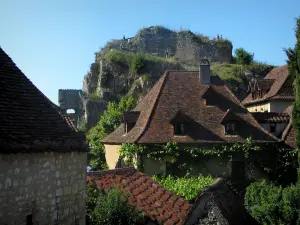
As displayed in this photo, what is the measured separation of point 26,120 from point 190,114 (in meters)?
17.9

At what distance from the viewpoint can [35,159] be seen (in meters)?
7.00

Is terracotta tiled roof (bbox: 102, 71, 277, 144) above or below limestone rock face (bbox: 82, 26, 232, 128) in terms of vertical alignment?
below

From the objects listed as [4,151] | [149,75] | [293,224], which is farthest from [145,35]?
[4,151]

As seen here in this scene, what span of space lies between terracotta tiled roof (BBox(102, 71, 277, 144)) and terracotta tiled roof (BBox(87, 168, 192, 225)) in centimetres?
885

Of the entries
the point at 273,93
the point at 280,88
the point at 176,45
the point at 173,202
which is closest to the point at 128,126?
the point at 173,202

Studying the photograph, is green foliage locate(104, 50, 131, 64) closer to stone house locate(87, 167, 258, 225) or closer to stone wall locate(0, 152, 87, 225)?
stone house locate(87, 167, 258, 225)

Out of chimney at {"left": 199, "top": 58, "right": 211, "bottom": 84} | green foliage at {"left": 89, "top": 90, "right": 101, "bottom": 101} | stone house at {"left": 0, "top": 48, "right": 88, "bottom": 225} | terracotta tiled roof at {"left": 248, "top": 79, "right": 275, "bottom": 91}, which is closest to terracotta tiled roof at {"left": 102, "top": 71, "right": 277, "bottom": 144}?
chimney at {"left": 199, "top": 58, "right": 211, "bottom": 84}

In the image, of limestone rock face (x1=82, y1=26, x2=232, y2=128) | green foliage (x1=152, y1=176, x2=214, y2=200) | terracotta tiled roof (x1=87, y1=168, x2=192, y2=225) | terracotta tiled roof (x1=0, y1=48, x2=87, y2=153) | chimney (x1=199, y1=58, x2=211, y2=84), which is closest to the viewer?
terracotta tiled roof (x1=0, y1=48, x2=87, y2=153)

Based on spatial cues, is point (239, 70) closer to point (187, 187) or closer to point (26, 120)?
point (187, 187)

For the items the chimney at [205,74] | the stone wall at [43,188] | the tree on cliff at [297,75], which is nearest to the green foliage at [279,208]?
the tree on cliff at [297,75]

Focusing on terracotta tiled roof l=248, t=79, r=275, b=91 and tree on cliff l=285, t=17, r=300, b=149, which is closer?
tree on cliff l=285, t=17, r=300, b=149

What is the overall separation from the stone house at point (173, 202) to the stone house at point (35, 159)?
2.86m

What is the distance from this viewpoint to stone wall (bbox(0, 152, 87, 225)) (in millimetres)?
6264

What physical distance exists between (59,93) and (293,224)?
4754cm
